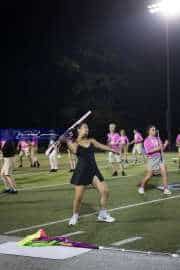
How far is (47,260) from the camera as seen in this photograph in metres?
7.39

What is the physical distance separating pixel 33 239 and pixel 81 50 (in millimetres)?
49737

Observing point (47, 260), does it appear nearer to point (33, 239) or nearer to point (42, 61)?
point (33, 239)

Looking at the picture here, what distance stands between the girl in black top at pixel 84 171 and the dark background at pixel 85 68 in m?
43.0

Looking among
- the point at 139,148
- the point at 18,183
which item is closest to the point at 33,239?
the point at 18,183

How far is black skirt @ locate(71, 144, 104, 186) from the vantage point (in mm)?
10289

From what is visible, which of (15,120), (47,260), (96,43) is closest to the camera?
(47,260)

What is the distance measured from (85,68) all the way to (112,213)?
46.8m

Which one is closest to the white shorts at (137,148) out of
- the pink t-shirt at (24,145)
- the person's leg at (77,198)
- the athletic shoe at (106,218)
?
the pink t-shirt at (24,145)

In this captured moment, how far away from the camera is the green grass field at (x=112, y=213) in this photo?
9148mm

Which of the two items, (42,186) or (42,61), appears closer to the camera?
(42,186)

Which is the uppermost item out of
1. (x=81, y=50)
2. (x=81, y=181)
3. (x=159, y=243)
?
(x=81, y=50)

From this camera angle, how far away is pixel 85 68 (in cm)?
5772

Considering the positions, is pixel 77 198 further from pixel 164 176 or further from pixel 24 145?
pixel 24 145

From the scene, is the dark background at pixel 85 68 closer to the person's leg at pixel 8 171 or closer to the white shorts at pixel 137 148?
the white shorts at pixel 137 148
